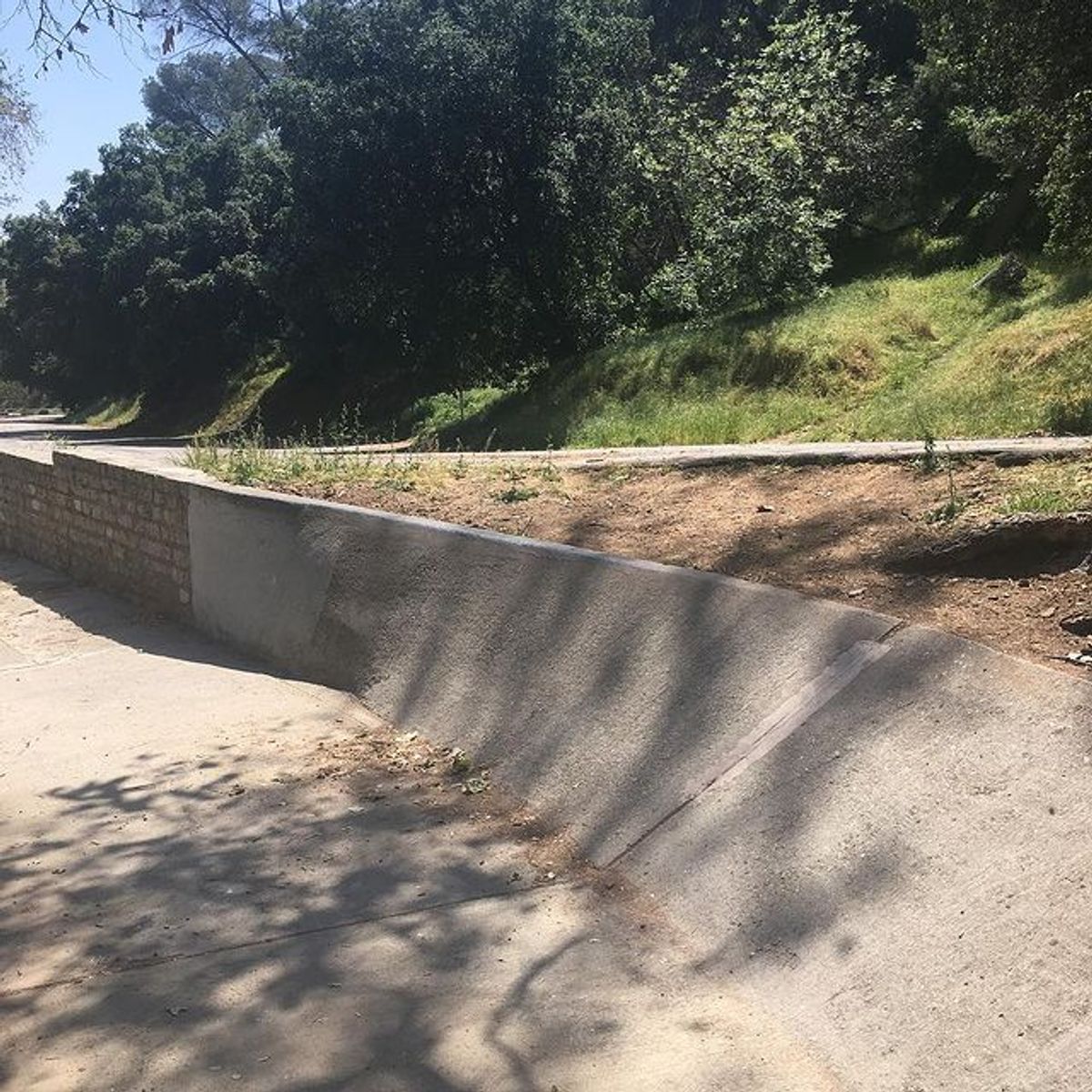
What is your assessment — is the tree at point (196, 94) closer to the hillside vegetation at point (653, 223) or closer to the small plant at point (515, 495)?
the hillside vegetation at point (653, 223)

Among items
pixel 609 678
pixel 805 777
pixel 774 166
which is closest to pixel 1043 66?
pixel 609 678

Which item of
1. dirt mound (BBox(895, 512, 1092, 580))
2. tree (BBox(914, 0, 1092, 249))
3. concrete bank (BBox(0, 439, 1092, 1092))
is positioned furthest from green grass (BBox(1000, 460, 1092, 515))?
tree (BBox(914, 0, 1092, 249))

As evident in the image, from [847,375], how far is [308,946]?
44.3ft

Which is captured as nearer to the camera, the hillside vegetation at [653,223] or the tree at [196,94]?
the hillside vegetation at [653,223]

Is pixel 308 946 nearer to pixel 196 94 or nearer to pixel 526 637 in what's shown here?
pixel 526 637

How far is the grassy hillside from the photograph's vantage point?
12.4m

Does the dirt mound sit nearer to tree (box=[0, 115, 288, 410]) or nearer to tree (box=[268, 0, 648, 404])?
tree (box=[268, 0, 648, 404])

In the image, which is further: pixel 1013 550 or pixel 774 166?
pixel 774 166

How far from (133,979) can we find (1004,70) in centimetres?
1052

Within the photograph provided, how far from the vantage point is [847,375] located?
1664cm

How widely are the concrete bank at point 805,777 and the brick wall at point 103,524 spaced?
12.5ft

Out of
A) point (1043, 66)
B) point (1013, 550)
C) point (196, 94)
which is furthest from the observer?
point (196, 94)

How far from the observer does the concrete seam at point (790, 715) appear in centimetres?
475

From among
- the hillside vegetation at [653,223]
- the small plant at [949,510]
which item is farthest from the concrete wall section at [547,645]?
the hillside vegetation at [653,223]
